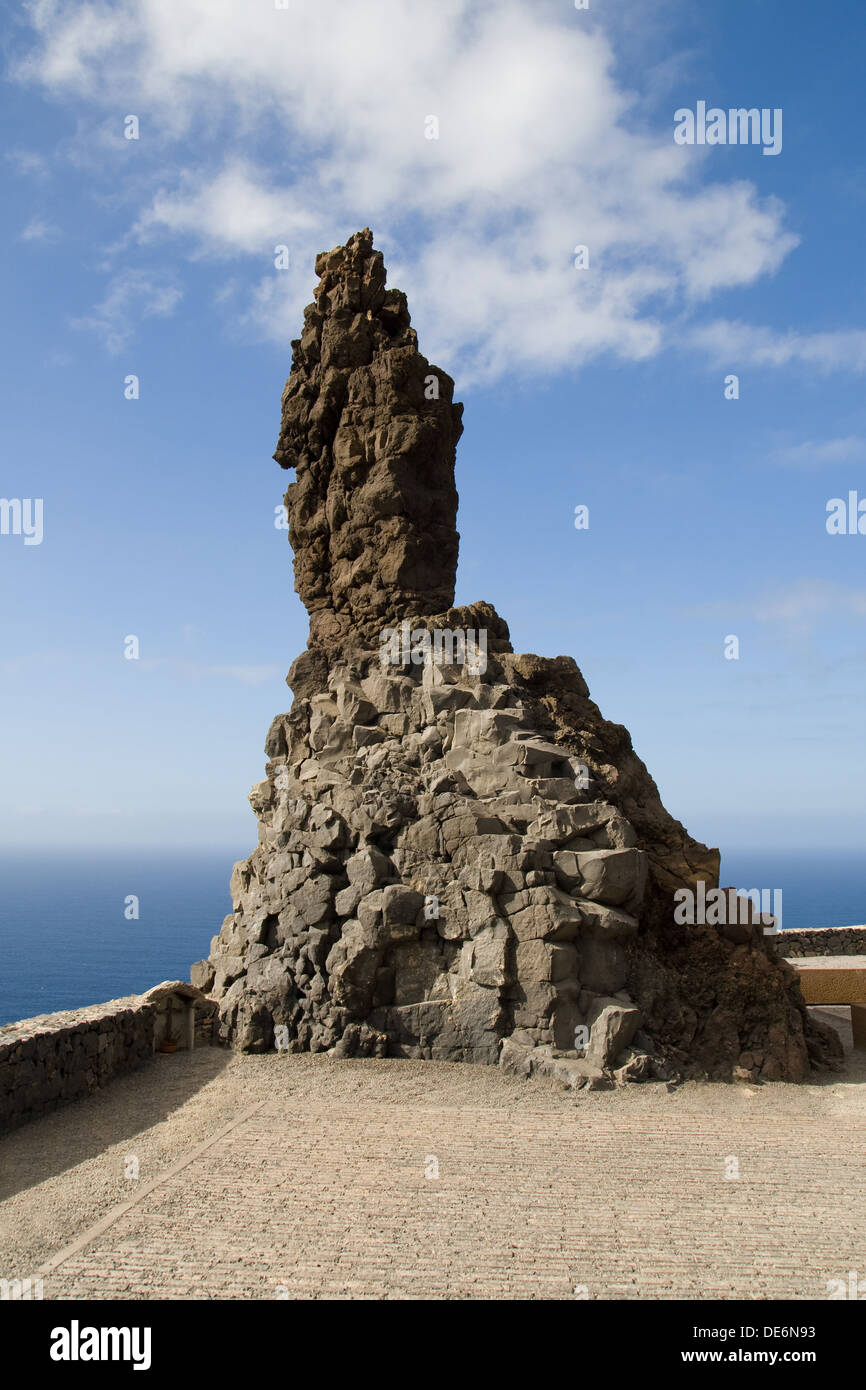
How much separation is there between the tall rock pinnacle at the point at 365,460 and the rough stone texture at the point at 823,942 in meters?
14.6

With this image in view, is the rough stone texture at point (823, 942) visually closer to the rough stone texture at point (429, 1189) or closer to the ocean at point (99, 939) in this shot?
the rough stone texture at point (429, 1189)

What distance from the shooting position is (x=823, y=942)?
981 inches

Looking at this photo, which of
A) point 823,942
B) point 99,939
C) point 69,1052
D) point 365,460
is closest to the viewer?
point 69,1052

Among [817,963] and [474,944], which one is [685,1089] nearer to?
[474,944]

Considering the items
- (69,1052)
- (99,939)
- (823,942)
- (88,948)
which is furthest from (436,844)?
(99,939)

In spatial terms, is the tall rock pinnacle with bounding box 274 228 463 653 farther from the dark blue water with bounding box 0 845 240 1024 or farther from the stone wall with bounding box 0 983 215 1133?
the dark blue water with bounding box 0 845 240 1024

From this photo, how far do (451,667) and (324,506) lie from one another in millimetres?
4739

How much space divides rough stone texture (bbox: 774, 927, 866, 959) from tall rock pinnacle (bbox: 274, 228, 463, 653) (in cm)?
1461

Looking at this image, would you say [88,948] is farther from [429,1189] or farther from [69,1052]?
[429,1189]

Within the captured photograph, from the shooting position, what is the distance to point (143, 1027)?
1331cm

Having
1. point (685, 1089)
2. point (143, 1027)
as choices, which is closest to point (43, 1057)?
point (143, 1027)

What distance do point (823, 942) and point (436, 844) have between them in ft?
51.3

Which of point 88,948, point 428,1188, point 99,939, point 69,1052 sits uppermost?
point 69,1052

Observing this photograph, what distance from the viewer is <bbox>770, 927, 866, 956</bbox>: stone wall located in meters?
24.8
